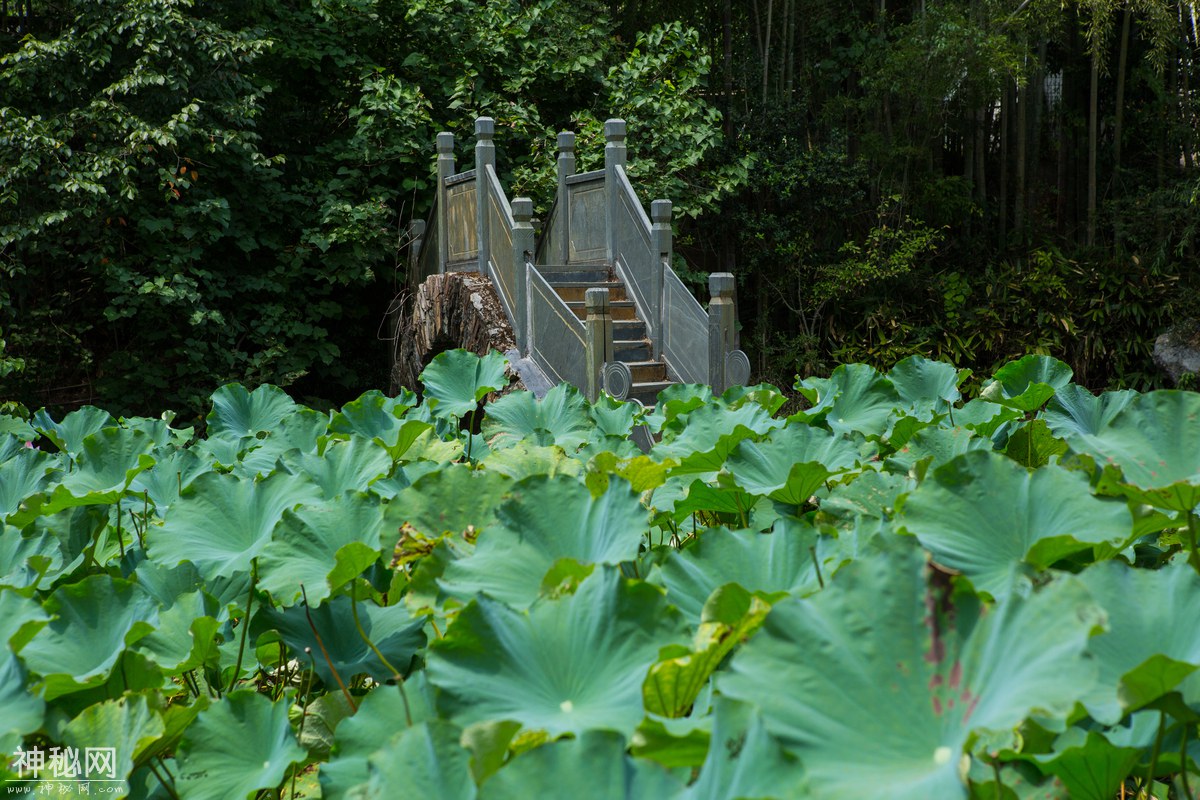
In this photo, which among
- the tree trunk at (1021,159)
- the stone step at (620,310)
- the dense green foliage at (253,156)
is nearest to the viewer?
the stone step at (620,310)

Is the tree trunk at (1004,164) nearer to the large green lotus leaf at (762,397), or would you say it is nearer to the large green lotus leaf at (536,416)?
the large green lotus leaf at (762,397)

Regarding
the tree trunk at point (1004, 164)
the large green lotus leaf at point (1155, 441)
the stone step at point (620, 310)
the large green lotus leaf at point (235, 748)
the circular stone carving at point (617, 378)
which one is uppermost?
the tree trunk at point (1004, 164)

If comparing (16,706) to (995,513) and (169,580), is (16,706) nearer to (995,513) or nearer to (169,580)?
(169,580)

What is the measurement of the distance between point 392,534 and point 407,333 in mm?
7870

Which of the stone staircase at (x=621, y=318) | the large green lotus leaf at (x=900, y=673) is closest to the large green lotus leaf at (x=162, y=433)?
the large green lotus leaf at (x=900, y=673)

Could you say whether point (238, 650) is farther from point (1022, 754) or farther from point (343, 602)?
point (1022, 754)

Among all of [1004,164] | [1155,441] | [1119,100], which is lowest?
[1155,441]

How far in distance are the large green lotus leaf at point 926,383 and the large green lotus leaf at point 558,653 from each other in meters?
1.05

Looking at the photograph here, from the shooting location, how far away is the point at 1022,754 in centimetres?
54

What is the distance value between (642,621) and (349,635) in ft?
1.08

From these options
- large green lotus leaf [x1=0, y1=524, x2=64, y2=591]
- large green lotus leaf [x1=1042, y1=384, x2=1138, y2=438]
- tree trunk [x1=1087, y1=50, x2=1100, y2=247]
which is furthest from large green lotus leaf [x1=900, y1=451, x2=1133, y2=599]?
tree trunk [x1=1087, y1=50, x2=1100, y2=247]

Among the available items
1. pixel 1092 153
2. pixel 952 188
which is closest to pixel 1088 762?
pixel 952 188

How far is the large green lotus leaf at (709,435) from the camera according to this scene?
1126 mm

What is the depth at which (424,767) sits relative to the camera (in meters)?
0.49
